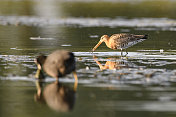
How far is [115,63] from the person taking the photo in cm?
1460

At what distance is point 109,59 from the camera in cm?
1557

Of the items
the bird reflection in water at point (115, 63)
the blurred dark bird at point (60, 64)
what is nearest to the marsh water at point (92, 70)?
the bird reflection in water at point (115, 63)

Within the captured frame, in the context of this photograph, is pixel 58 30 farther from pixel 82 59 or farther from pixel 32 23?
pixel 82 59

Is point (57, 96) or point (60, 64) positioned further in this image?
point (60, 64)

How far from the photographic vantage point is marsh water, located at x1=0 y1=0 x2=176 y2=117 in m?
9.26

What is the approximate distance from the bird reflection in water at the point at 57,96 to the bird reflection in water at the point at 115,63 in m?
2.70

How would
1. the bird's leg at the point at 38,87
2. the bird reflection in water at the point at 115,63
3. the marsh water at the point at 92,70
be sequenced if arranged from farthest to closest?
the bird reflection in water at the point at 115,63
the bird's leg at the point at 38,87
the marsh water at the point at 92,70

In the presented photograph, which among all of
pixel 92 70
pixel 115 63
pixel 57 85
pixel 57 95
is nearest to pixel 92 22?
pixel 115 63

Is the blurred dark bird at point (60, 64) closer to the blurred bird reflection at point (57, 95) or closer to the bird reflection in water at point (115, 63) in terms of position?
the blurred bird reflection at point (57, 95)

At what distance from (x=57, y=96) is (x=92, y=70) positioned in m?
3.18

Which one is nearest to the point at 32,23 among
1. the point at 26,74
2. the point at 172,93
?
the point at 26,74

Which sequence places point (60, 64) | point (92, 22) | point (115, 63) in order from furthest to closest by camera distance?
point (92, 22) → point (115, 63) → point (60, 64)

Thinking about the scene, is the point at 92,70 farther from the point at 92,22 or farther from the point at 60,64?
the point at 92,22

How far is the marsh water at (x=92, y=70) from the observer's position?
9.26 m
